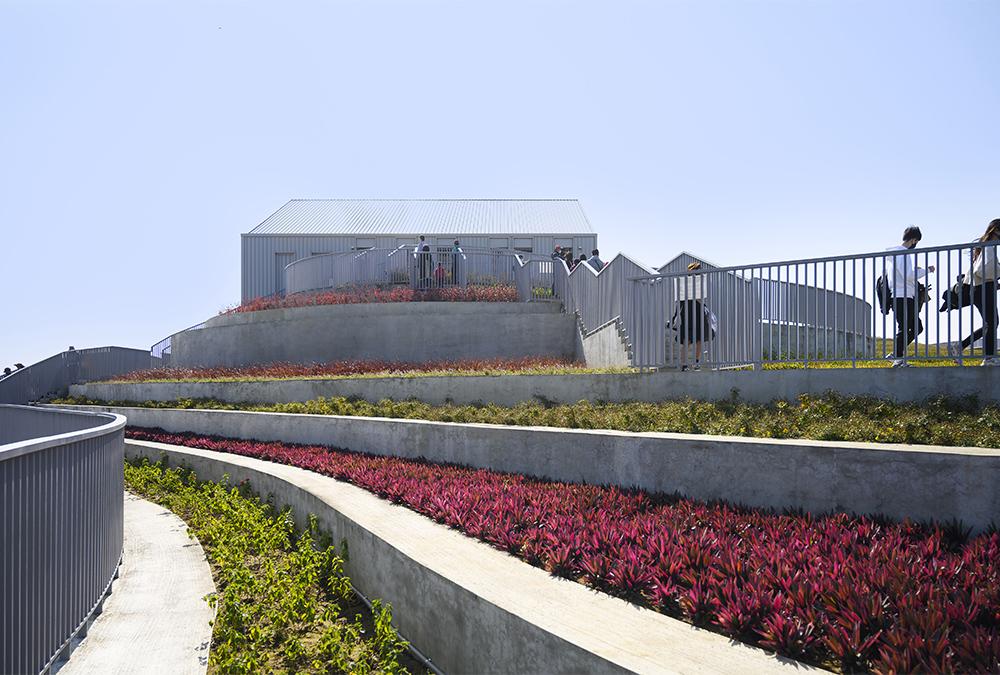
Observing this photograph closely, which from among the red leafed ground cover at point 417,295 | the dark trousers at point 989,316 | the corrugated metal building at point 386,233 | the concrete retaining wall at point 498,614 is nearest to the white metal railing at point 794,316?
the dark trousers at point 989,316

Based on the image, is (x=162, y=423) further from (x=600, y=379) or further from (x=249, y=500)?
(x=600, y=379)

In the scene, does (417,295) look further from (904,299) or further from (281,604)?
(281,604)

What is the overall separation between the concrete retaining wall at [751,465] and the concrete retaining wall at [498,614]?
197 centimetres

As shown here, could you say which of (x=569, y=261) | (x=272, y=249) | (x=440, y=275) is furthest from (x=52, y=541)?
(x=272, y=249)

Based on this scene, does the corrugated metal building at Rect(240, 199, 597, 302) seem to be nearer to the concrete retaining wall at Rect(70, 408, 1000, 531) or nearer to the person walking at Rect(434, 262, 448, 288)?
the person walking at Rect(434, 262, 448, 288)

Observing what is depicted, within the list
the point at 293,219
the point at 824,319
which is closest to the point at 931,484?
the point at 824,319

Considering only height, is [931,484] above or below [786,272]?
below

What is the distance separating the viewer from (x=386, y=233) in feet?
120

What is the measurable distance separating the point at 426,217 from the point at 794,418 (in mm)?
32984

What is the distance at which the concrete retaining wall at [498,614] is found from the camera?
3.97m

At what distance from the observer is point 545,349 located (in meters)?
20.5

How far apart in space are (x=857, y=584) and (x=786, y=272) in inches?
245

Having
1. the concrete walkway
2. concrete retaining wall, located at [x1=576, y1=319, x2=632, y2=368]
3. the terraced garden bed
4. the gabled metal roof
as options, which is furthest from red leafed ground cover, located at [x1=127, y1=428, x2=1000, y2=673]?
the gabled metal roof

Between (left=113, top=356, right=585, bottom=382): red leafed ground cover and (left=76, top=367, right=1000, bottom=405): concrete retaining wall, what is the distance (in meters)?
1.46
